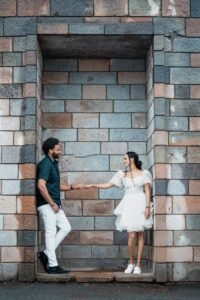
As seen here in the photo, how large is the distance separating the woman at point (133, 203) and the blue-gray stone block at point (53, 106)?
Answer: 1.44 meters

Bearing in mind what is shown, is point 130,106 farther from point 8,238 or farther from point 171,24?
point 8,238

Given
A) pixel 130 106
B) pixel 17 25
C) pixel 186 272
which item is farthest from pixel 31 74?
pixel 186 272

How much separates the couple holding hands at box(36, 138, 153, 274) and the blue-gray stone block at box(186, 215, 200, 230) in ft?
1.69

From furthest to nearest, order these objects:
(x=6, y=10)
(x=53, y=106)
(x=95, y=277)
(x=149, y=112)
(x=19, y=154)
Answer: (x=53, y=106) < (x=149, y=112) < (x=6, y=10) < (x=19, y=154) < (x=95, y=277)

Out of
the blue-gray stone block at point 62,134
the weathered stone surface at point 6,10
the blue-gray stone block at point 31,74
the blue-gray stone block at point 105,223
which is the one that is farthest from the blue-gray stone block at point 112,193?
the weathered stone surface at point 6,10

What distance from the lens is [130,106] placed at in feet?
31.4

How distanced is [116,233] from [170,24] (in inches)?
124

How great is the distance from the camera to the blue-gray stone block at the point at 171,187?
8.52 m

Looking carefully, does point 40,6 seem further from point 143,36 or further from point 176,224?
point 176,224

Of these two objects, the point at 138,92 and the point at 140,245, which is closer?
the point at 140,245

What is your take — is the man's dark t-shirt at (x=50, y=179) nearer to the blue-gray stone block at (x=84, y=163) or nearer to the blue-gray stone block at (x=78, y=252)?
the blue-gray stone block at (x=84, y=163)

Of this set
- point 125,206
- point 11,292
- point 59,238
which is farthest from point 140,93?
point 11,292

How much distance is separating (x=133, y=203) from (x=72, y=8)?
9.34ft

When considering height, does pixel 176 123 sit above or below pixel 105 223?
above
